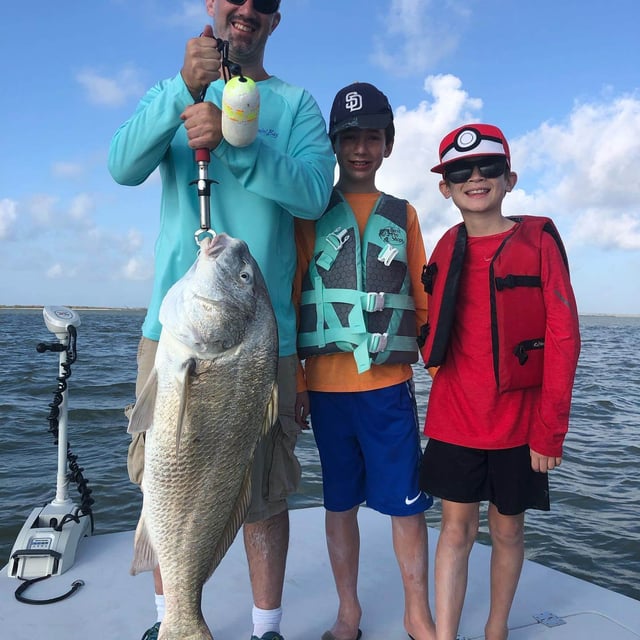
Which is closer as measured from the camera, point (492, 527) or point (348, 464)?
point (492, 527)

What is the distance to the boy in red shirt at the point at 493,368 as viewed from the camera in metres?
2.73

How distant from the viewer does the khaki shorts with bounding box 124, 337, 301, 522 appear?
2.59 meters

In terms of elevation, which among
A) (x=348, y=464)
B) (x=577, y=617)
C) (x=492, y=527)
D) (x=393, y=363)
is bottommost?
(x=577, y=617)

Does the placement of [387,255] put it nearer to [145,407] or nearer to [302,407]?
[302,407]

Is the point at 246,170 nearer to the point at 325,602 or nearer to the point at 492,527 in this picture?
the point at 492,527

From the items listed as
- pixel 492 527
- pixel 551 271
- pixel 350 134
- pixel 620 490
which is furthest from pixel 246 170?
pixel 620 490

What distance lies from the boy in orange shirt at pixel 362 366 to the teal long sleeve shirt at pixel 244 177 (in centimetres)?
32

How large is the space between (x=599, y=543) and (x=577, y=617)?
10.6 ft

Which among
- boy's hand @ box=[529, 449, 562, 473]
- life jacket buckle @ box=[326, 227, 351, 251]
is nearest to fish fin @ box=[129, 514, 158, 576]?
life jacket buckle @ box=[326, 227, 351, 251]

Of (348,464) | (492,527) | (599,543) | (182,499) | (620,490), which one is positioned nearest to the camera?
(182,499)

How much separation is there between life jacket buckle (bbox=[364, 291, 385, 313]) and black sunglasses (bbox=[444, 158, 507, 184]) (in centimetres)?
72

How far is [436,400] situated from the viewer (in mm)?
3023

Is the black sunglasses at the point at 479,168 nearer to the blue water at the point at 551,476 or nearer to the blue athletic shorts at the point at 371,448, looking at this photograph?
the blue athletic shorts at the point at 371,448

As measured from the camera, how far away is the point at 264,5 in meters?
2.62
